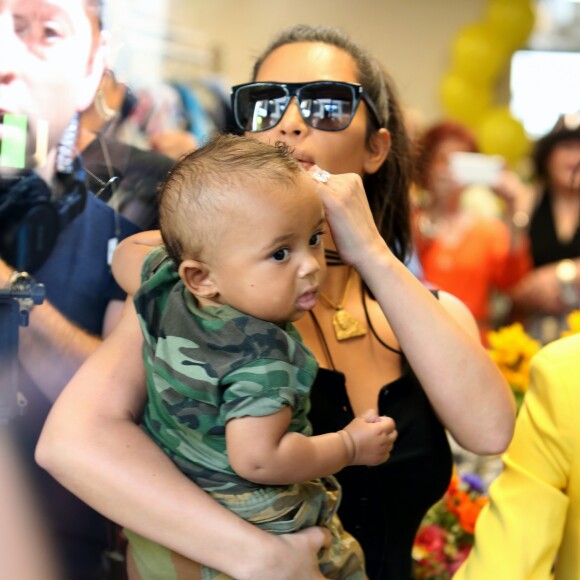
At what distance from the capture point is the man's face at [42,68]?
53.6 inches

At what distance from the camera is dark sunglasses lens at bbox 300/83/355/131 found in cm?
142

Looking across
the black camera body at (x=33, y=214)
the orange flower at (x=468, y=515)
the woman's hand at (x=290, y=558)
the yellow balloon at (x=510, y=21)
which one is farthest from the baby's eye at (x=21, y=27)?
the yellow balloon at (x=510, y=21)

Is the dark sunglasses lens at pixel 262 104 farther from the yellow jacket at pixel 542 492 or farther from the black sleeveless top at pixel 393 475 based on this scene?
the yellow jacket at pixel 542 492

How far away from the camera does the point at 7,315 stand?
1.31 metres

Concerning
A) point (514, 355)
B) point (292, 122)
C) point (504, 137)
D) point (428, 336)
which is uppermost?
point (292, 122)

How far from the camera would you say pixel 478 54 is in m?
6.52

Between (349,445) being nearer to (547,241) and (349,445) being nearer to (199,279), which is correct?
(199,279)

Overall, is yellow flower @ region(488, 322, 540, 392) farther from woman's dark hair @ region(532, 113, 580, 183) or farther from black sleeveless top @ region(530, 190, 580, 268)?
woman's dark hair @ region(532, 113, 580, 183)

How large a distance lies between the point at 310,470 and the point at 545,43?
7.81 meters

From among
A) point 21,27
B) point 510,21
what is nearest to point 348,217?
point 21,27

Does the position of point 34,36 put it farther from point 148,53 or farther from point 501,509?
point 501,509

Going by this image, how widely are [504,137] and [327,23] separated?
1516 millimetres

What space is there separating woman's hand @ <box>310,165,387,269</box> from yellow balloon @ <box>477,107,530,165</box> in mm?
5226

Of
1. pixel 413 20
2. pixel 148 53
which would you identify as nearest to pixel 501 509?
pixel 148 53
